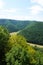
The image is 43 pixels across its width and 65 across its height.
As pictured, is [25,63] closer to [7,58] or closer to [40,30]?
[7,58]

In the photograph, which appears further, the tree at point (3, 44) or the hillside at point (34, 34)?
the hillside at point (34, 34)

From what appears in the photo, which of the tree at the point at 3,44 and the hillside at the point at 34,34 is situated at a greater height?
the tree at the point at 3,44

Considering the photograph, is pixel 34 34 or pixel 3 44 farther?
pixel 34 34

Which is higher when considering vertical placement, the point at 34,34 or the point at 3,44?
the point at 3,44

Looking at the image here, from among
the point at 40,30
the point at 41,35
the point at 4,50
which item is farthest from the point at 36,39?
the point at 4,50

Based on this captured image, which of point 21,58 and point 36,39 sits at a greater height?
point 21,58

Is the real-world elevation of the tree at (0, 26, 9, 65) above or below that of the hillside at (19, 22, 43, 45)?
above

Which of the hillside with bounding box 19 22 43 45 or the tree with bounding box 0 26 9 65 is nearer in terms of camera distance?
the tree with bounding box 0 26 9 65

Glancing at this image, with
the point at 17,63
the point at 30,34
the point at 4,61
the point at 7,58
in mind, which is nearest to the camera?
the point at 17,63
